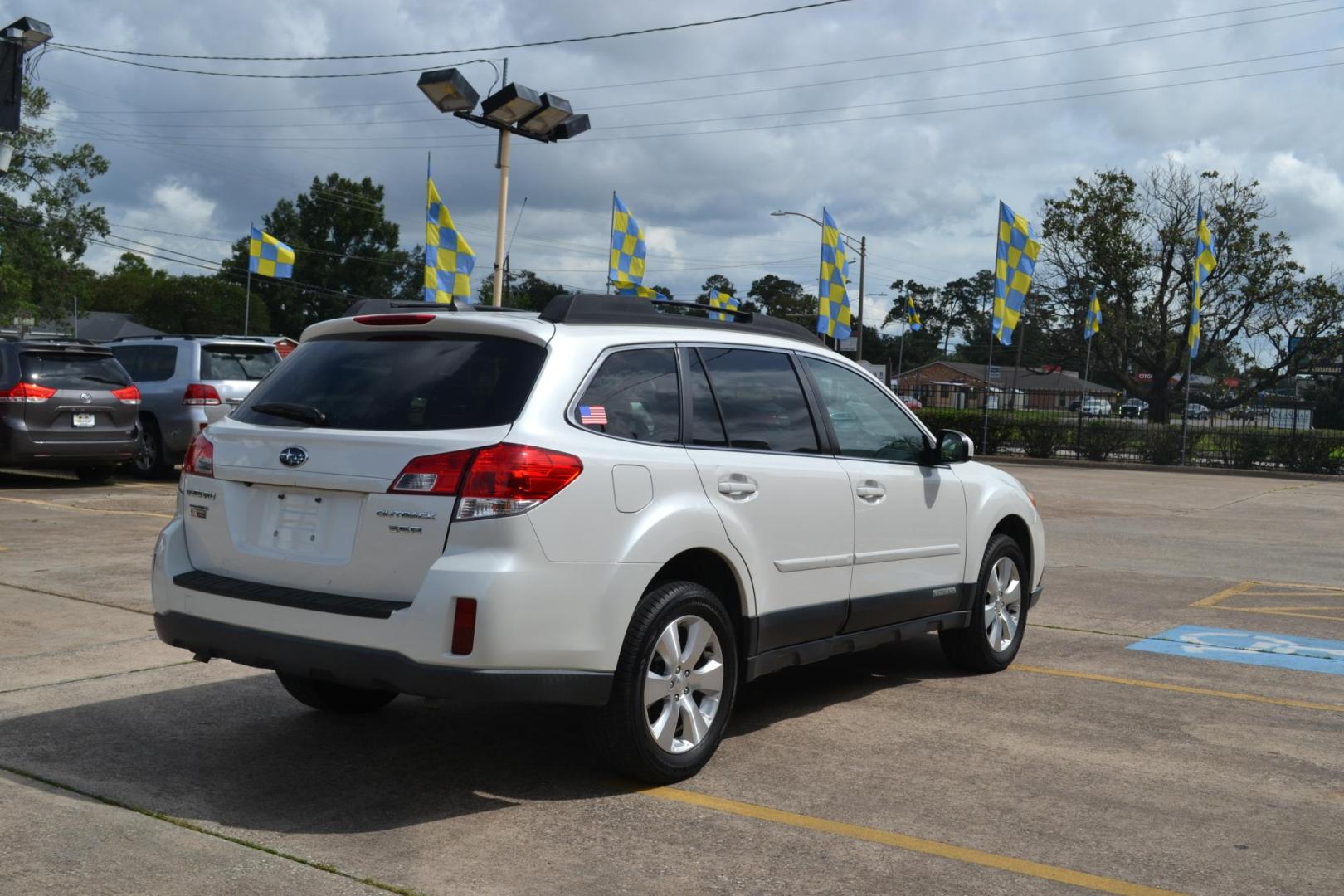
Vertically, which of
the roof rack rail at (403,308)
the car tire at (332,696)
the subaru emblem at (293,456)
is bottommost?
the car tire at (332,696)

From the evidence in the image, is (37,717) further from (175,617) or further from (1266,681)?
(1266,681)

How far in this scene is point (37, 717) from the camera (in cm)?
545

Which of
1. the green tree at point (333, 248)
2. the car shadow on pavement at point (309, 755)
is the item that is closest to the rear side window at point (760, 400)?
the car shadow on pavement at point (309, 755)

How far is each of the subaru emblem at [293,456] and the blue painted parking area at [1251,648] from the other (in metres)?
5.27

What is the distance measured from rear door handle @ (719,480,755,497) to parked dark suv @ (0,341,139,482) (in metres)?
12.5

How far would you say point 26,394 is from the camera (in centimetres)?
1491

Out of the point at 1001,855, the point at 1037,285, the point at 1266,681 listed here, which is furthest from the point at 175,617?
the point at 1037,285

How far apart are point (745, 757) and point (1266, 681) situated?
3329 mm

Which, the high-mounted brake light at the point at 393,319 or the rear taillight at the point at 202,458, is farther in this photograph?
the rear taillight at the point at 202,458

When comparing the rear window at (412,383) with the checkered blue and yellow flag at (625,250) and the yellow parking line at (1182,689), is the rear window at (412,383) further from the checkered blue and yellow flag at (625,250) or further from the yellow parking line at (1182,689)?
the checkered blue and yellow flag at (625,250)

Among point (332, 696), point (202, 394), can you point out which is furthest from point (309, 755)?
point (202, 394)

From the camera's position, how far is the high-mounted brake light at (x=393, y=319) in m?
4.80

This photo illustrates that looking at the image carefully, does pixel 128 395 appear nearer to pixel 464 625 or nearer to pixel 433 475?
pixel 433 475

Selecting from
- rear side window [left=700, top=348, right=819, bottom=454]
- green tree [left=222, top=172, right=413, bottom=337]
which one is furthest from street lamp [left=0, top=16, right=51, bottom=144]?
green tree [left=222, top=172, right=413, bottom=337]
